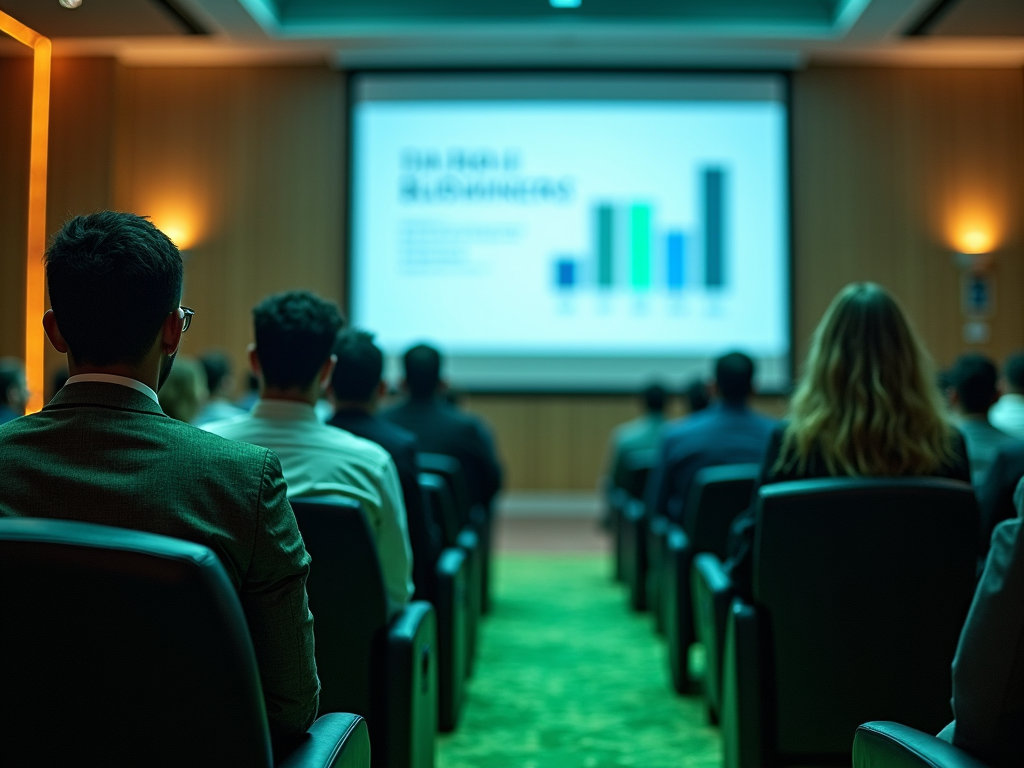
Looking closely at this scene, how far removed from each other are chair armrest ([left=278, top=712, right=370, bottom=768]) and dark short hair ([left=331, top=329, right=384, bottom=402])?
121 cm

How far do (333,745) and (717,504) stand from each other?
1949mm

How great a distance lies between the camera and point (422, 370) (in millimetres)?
3752

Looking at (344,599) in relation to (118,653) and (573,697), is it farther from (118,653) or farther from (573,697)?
(573,697)

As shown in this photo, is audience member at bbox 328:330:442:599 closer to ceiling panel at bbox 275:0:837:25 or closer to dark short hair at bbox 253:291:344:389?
dark short hair at bbox 253:291:344:389

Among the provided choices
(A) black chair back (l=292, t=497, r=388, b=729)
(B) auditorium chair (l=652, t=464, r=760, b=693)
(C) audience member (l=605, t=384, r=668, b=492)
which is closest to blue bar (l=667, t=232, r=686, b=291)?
(C) audience member (l=605, t=384, r=668, b=492)

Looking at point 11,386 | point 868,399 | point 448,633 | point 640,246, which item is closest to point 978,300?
point 640,246

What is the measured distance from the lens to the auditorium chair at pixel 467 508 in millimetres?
3361

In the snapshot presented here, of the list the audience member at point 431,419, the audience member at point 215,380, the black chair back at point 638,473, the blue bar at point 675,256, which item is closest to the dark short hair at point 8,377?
the audience member at point 215,380

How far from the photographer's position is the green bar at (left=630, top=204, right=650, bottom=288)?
25.9ft

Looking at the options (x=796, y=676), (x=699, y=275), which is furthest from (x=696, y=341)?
(x=796, y=676)

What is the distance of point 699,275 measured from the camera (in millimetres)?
7926

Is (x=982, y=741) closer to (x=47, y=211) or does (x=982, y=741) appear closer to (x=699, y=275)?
(x=47, y=211)

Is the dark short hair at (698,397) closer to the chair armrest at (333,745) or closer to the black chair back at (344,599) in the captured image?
the black chair back at (344,599)

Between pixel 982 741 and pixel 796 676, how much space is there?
826 millimetres
